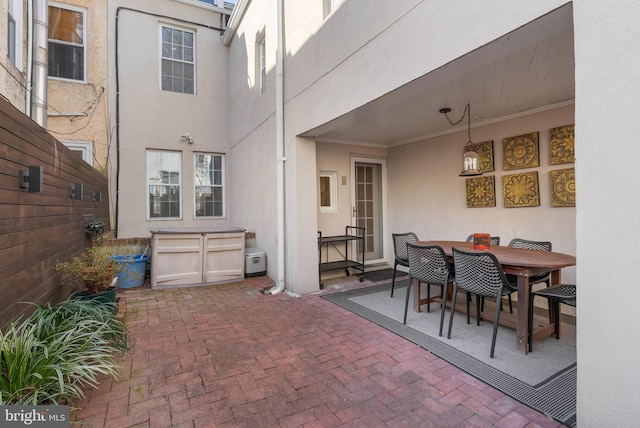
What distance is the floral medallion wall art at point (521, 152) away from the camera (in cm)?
411

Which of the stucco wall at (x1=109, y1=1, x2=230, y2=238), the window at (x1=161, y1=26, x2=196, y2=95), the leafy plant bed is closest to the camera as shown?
the leafy plant bed

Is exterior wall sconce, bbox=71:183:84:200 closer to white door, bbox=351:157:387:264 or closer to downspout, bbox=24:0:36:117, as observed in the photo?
downspout, bbox=24:0:36:117

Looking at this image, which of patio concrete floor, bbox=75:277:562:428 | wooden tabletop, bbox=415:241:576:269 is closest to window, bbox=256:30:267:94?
patio concrete floor, bbox=75:277:562:428

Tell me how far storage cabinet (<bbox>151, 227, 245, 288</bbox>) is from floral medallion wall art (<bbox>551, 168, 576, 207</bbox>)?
4863 mm

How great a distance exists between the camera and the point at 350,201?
6.12m

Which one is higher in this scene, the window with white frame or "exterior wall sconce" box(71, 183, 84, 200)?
the window with white frame

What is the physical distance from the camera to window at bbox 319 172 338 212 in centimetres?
588

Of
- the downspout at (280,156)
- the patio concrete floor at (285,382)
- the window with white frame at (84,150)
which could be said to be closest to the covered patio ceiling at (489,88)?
the downspout at (280,156)

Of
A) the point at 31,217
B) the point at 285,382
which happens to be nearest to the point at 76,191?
the point at 31,217

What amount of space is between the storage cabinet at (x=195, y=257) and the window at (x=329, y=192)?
5.44 ft

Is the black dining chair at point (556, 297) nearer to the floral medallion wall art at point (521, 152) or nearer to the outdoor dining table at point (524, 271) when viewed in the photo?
the outdoor dining table at point (524, 271)

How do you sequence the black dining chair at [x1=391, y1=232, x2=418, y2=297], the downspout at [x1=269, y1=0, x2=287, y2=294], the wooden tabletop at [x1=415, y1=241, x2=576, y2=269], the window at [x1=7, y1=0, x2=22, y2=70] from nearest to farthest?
the wooden tabletop at [x1=415, y1=241, x2=576, y2=269] → the window at [x1=7, y1=0, x2=22, y2=70] → the black dining chair at [x1=391, y1=232, x2=418, y2=297] → the downspout at [x1=269, y1=0, x2=287, y2=294]

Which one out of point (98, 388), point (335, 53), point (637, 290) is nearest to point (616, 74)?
point (637, 290)

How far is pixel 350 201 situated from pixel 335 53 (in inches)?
117
